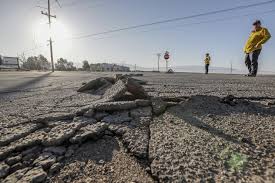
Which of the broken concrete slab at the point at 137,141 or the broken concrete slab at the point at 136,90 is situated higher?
the broken concrete slab at the point at 136,90

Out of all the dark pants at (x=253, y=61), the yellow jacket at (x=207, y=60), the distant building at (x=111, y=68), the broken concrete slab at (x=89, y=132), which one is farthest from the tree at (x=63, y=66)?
the broken concrete slab at (x=89, y=132)

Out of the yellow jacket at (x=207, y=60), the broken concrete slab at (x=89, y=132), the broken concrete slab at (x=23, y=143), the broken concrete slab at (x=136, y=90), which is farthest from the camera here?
the yellow jacket at (x=207, y=60)

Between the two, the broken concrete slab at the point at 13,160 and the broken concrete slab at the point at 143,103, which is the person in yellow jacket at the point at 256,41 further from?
the broken concrete slab at the point at 13,160

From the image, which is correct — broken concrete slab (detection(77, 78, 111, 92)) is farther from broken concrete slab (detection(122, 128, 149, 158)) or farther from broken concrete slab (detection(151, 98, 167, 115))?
broken concrete slab (detection(122, 128, 149, 158))

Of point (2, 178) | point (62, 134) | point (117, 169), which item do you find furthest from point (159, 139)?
point (2, 178)

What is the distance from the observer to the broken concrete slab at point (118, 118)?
2359 millimetres

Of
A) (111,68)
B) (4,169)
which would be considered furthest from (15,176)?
(111,68)

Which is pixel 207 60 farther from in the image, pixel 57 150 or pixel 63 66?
pixel 63 66

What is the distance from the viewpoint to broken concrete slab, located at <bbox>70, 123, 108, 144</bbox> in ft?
6.47

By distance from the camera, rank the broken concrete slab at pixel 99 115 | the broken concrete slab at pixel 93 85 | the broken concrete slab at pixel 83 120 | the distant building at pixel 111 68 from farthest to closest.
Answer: the distant building at pixel 111 68
the broken concrete slab at pixel 93 85
the broken concrete slab at pixel 99 115
the broken concrete slab at pixel 83 120

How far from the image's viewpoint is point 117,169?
162 cm

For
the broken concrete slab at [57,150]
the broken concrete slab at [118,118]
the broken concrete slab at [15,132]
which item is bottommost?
the broken concrete slab at [57,150]

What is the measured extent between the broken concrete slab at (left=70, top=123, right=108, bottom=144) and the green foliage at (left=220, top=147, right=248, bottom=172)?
1.00 metres

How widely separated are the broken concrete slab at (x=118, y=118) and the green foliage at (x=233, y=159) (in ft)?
3.28
